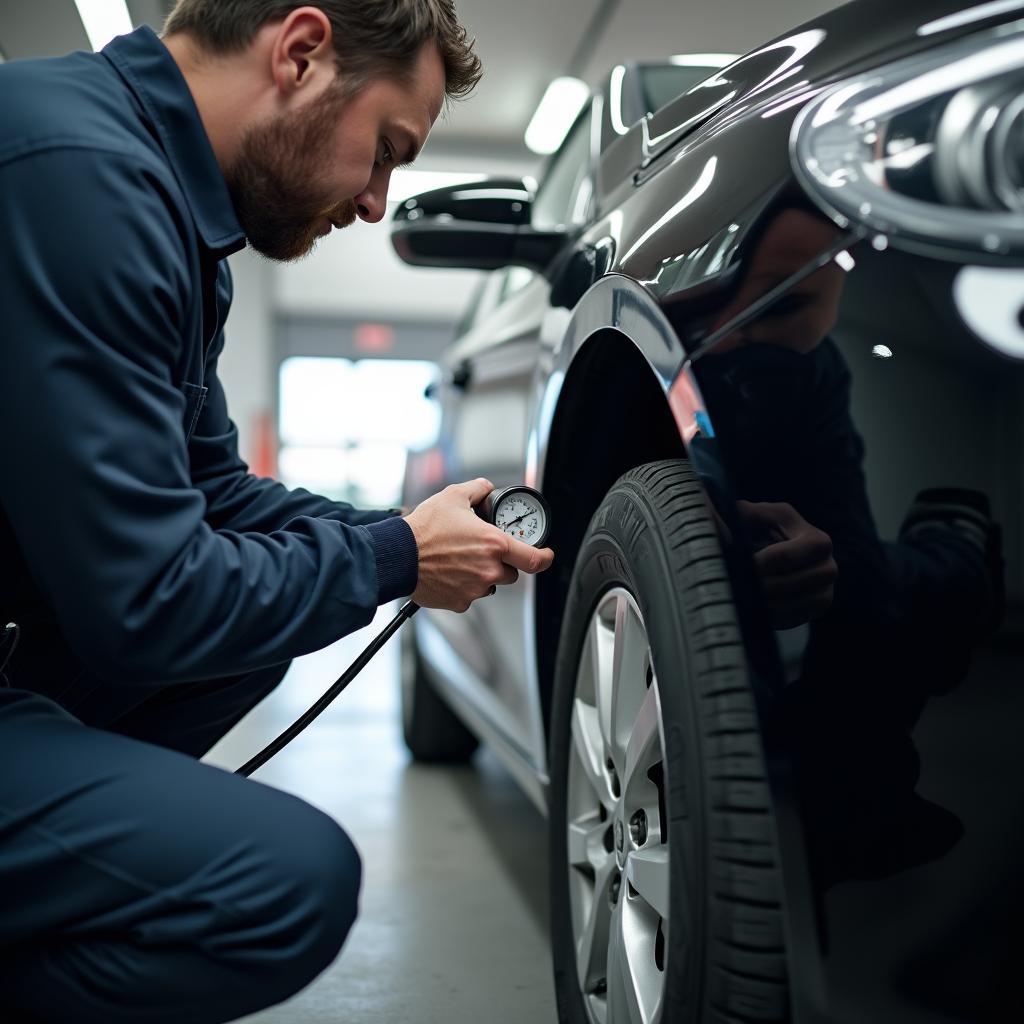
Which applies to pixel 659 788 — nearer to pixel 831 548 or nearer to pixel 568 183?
pixel 831 548

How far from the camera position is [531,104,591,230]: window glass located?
1695 mm

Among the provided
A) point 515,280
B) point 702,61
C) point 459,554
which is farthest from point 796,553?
point 515,280

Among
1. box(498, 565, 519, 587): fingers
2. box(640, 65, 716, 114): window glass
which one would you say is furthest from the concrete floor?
box(640, 65, 716, 114): window glass

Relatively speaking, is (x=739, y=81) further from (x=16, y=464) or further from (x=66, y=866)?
(x=66, y=866)

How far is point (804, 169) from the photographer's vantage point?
79 centimetres

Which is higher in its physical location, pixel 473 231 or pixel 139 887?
pixel 473 231

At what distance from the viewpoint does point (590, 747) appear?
1216 mm

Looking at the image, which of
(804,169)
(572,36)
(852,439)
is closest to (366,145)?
(804,169)

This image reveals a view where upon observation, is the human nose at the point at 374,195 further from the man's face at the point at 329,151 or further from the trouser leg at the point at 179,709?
the trouser leg at the point at 179,709

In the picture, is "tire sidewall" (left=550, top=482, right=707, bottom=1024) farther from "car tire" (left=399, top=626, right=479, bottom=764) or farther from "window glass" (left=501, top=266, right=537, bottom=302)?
"car tire" (left=399, top=626, right=479, bottom=764)

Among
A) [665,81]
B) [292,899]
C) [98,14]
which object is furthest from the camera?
[98,14]

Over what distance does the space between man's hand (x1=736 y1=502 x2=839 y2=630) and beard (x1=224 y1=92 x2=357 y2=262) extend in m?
0.55

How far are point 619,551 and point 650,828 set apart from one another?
10.3 inches

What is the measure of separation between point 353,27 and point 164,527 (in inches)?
19.3
